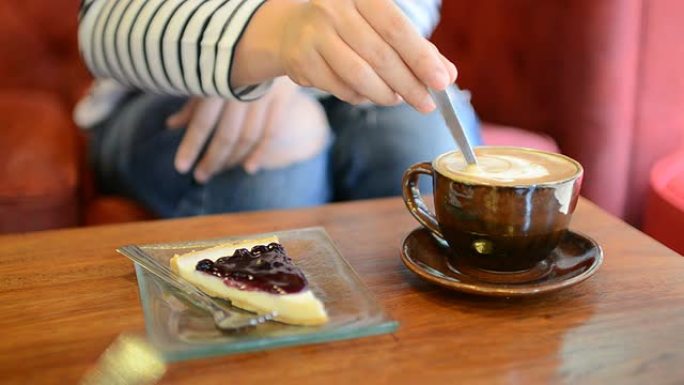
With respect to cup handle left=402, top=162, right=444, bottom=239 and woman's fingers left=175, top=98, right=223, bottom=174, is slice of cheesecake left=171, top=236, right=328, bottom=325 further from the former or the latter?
woman's fingers left=175, top=98, right=223, bottom=174

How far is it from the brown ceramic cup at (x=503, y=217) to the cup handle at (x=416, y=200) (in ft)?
0.09

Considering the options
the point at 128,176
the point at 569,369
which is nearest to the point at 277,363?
the point at 569,369

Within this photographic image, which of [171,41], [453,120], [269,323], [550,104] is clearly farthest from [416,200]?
[550,104]

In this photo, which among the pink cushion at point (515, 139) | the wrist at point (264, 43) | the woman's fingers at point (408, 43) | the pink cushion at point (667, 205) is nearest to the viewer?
the woman's fingers at point (408, 43)

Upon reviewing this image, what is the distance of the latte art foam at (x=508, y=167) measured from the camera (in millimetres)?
569

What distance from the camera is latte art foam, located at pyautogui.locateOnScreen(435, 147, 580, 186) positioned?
1.87 feet

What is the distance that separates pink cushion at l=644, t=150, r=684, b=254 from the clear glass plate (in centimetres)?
48

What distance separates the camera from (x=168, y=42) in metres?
0.82

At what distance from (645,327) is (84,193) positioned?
0.84m

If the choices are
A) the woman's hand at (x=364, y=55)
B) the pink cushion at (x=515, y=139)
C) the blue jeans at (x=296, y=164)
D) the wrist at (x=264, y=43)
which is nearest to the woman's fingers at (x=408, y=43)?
the woman's hand at (x=364, y=55)

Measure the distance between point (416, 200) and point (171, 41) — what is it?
33 centimetres

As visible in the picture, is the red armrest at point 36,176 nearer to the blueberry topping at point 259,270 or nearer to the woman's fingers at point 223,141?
the woman's fingers at point 223,141

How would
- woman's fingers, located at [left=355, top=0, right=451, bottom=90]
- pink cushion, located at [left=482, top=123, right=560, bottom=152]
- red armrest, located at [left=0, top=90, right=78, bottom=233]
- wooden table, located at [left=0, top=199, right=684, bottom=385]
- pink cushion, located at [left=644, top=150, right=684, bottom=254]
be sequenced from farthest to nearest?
pink cushion, located at [left=482, top=123, right=560, bottom=152] < red armrest, located at [left=0, top=90, right=78, bottom=233] < pink cushion, located at [left=644, top=150, right=684, bottom=254] < woman's fingers, located at [left=355, top=0, right=451, bottom=90] < wooden table, located at [left=0, top=199, right=684, bottom=385]

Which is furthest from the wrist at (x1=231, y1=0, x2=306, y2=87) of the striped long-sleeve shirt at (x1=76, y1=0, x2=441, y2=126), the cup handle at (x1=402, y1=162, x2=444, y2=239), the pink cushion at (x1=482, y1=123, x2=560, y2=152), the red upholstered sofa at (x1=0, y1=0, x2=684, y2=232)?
the pink cushion at (x1=482, y1=123, x2=560, y2=152)
